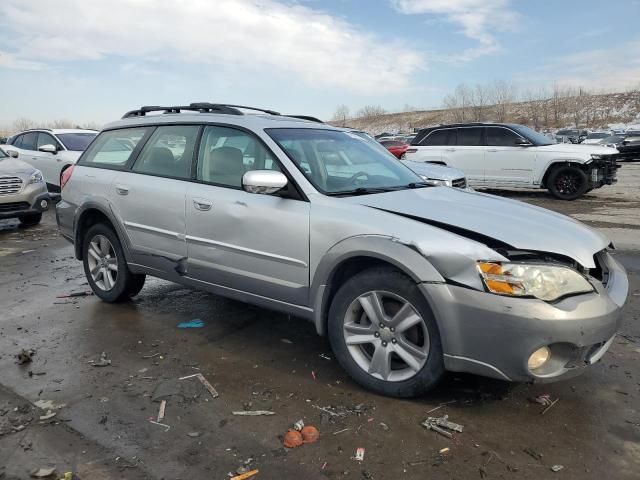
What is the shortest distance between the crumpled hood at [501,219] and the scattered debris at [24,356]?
2.60 meters

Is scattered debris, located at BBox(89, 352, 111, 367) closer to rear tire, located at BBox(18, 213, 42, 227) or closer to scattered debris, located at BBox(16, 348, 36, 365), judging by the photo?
scattered debris, located at BBox(16, 348, 36, 365)

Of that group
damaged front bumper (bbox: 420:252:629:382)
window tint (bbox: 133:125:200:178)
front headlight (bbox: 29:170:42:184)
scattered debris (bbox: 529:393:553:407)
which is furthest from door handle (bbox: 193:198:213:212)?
front headlight (bbox: 29:170:42:184)

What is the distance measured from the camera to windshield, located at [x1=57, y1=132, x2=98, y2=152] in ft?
40.9

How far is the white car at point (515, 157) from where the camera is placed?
12070 millimetres

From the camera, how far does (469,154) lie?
1330 cm

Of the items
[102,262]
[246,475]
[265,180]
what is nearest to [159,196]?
[102,262]

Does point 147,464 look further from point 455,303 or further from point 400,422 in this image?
point 455,303

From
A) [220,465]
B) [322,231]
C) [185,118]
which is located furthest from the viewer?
[185,118]

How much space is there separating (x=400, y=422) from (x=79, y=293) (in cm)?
397

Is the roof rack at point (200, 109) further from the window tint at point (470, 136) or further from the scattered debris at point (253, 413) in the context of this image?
the window tint at point (470, 136)

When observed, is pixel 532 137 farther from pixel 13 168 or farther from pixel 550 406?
pixel 13 168

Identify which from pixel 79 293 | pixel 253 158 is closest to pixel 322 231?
pixel 253 158

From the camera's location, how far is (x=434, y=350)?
295cm

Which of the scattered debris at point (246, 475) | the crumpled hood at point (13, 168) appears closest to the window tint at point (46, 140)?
the crumpled hood at point (13, 168)
